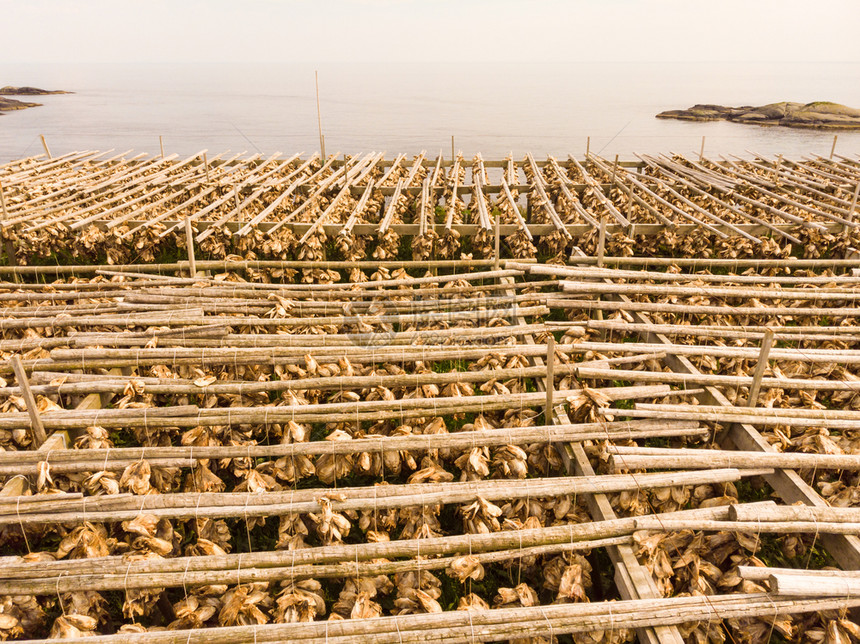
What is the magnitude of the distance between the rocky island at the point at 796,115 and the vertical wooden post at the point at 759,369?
268 feet

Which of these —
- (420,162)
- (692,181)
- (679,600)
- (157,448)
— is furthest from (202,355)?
(692,181)

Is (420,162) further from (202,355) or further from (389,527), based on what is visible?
(389,527)

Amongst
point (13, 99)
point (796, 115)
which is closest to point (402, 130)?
point (796, 115)

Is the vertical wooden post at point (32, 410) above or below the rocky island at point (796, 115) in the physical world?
below

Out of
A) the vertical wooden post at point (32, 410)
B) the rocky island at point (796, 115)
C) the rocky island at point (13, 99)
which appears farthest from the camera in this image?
the rocky island at point (13, 99)

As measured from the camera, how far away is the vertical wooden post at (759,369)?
630 cm

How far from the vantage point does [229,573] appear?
467 centimetres

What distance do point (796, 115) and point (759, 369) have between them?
86.3 meters

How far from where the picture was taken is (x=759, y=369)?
6.55 meters

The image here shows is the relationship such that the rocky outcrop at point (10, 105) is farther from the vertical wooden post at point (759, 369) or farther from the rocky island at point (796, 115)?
the vertical wooden post at point (759, 369)

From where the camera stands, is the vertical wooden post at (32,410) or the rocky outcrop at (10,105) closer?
the vertical wooden post at (32,410)

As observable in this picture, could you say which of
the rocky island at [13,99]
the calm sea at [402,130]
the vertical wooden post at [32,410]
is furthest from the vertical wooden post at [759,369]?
the rocky island at [13,99]

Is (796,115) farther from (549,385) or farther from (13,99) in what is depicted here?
(13,99)

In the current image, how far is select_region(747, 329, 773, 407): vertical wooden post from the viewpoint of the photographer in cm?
630
